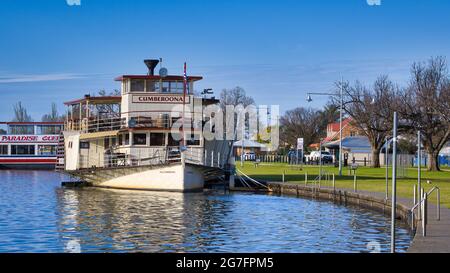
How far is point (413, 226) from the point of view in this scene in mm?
23391

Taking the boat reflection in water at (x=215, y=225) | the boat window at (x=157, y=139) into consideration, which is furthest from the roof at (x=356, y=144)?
the boat reflection in water at (x=215, y=225)

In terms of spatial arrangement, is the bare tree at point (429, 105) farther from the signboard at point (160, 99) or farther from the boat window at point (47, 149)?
the boat window at point (47, 149)

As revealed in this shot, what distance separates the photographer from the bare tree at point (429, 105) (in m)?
55.3

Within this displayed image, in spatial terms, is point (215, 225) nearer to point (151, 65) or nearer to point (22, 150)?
point (151, 65)

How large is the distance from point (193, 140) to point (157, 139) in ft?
6.99

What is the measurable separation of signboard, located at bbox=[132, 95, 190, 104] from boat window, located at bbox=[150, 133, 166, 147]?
7.12 feet

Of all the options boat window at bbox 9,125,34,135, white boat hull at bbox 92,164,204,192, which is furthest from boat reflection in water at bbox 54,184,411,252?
boat window at bbox 9,125,34,135

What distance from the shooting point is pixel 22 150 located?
85312 mm

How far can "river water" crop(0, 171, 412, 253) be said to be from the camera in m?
21.4

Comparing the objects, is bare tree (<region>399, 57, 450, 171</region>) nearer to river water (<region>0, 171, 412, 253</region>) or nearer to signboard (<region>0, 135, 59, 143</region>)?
river water (<region>0, 171, 412, 253</region>)

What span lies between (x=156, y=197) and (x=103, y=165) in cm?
912

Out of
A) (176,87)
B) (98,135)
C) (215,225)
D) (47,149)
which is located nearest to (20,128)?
(47,149)

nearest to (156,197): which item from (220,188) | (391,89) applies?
(220,188)
